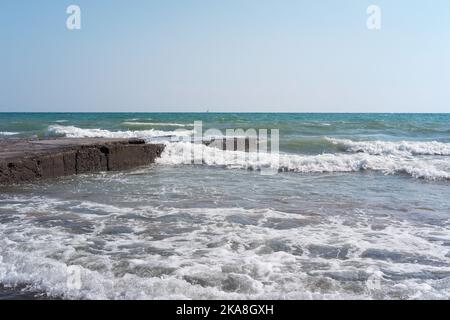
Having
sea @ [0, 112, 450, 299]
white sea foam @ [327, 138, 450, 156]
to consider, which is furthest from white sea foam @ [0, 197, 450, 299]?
white sea foam @ [327, 138, 450, 156]

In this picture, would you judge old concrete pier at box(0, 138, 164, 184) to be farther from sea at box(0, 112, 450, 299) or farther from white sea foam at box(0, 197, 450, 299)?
white sea foam at box(0, 197, 450, 299)

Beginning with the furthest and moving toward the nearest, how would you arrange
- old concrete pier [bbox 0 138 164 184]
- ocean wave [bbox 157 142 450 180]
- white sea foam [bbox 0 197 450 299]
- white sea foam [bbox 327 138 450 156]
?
white sea foam [bbox 327 138 450 156]
ocean wave [bbox 157 142 450 180]
old concrete pier [bbox 0 138 164 184]
white sea foam [bbox 0 197 450 299]

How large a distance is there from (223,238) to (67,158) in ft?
19.9

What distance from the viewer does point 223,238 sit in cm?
530

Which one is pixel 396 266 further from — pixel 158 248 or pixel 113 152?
pixel 113 152

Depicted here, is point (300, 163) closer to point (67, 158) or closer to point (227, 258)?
point (67, 158)

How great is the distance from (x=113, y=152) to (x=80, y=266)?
749 centimetres

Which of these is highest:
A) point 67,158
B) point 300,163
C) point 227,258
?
point 67,158

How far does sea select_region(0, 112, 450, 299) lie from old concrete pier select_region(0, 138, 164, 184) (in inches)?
12.7

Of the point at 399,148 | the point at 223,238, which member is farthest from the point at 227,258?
the point at 399,148

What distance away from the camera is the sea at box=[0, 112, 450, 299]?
12.5 ft

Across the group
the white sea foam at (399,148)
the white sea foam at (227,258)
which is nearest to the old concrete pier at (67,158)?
the white sea foam at (227,258)

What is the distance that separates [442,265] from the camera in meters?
4.50

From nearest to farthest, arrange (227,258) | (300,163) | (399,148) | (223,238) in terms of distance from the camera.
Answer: (227,258)
(223,238)
(300,163)
(399,148)
